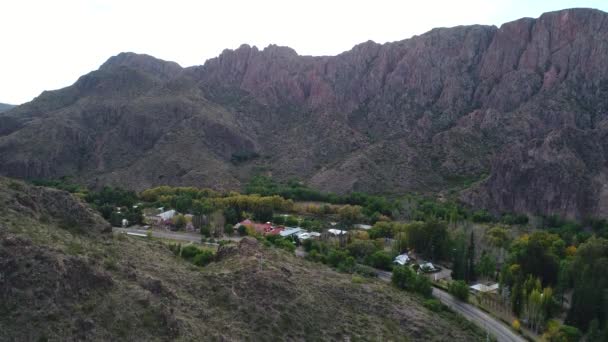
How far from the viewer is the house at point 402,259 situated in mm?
59531

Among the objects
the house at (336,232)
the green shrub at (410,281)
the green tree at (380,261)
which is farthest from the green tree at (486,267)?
the house at (336,232)

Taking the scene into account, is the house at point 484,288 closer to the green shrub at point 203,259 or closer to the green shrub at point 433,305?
the green shrub at point 433,305

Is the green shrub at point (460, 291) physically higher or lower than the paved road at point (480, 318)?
higher

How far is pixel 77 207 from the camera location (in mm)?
39406

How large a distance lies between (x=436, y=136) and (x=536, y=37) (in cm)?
4291

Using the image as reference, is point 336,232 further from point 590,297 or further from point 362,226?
point 590,297

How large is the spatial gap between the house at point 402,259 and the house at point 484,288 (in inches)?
346

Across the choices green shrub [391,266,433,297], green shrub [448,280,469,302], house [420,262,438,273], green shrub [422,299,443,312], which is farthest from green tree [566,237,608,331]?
house [420,262,438,273]

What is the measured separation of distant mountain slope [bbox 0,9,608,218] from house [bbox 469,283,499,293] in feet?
130

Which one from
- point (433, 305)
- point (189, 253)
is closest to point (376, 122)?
point (189, 253)

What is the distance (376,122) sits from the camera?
135 m

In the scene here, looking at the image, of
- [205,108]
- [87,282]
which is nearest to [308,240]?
[87,282]

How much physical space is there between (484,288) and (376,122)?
87.1 metres

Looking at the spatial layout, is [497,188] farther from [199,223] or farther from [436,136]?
[199,223]
